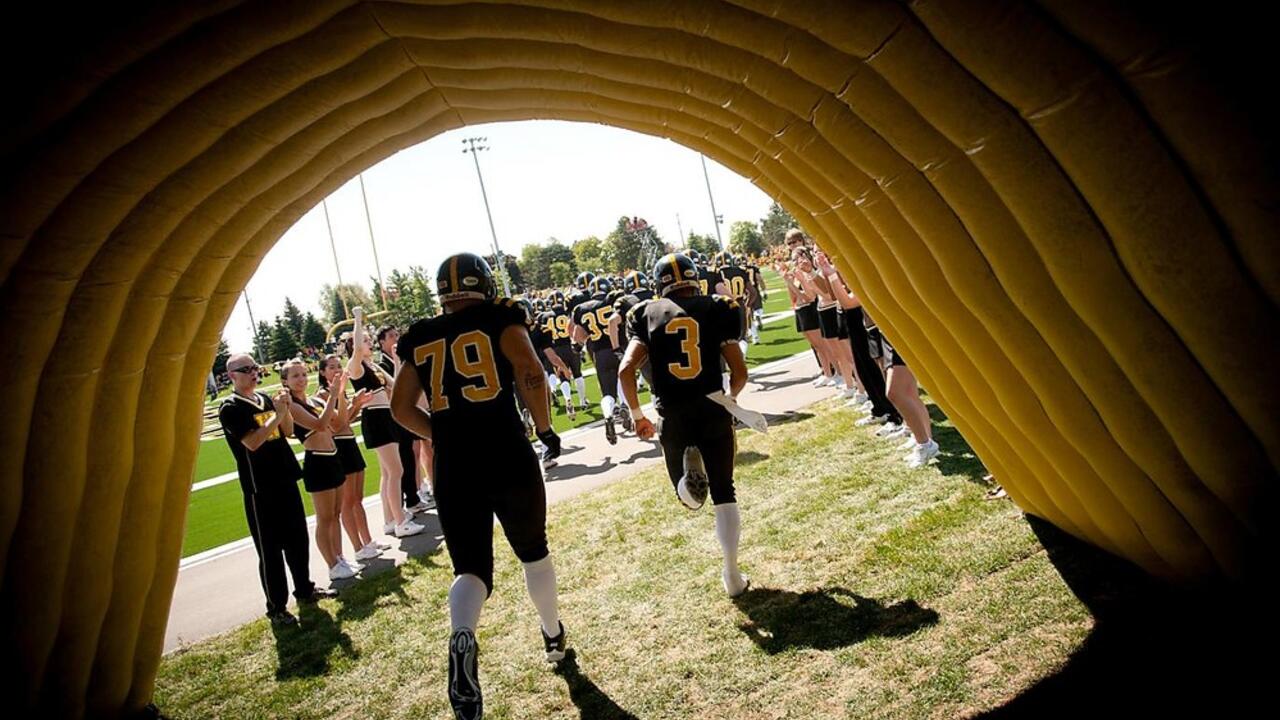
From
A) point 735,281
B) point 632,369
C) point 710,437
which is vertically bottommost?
point 710,437

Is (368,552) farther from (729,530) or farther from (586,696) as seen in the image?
(729,530)

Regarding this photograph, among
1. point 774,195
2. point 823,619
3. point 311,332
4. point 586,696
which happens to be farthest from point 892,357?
point 311,332

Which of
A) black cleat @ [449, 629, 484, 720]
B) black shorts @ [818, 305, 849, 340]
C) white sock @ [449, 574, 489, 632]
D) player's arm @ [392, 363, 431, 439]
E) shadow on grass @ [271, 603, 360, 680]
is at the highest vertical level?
player's arm @ [392, 363, 431, 439]

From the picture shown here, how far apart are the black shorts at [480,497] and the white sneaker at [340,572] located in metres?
3.73

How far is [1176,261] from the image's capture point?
7.33ft

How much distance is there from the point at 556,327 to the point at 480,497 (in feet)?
35.0

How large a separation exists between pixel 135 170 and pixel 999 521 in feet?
17.9

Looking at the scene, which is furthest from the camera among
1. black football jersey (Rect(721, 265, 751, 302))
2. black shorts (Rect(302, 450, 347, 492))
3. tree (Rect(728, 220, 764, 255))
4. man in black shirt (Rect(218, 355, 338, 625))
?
tree (Rect(728, 220, 764, 255))

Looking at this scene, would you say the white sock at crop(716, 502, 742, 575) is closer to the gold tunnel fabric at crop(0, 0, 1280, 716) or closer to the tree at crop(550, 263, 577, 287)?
the gold tunnel fabric at crop(0, 0, 1280, 716)

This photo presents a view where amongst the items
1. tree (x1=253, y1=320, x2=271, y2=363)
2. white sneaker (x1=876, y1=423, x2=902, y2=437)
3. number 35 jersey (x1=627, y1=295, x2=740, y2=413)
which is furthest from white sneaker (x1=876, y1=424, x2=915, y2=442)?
tree (x1=253, y1=320, x2=271, y2=363)

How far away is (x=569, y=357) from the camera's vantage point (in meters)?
13.4

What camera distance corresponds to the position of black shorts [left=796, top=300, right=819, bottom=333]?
10.4 metres

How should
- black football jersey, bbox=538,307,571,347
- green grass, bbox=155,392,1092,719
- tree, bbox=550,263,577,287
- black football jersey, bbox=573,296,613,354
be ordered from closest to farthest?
green grass, bbox=155,392,1092,719
black football jersey, bbox=573,296,613,354
black football jersey, bbox=538,307,571,347
tree, bbox=550,263,577,287

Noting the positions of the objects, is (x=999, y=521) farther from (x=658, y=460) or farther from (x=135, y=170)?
(x=135, y=170)
